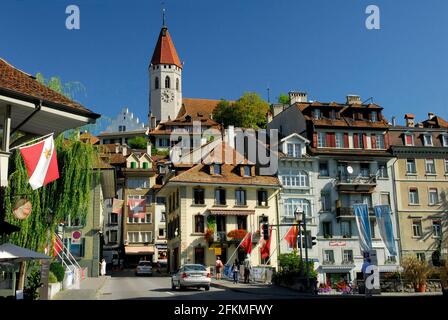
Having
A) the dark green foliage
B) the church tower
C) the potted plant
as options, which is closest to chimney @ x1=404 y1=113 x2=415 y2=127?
the potted plant

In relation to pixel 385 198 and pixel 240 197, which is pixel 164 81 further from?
pixel 385 198

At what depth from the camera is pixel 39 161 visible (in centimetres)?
1048

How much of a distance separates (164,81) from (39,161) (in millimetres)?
132571

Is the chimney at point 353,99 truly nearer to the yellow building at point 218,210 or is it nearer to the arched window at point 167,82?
the yellow building at point 218,210

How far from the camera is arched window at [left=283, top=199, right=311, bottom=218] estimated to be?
5281 cm

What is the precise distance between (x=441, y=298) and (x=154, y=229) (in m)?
74.2

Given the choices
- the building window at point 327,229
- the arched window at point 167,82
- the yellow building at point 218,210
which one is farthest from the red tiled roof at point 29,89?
the arched window at point 167,82

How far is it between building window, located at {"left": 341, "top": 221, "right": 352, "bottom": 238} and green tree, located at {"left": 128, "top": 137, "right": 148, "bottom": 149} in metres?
59.0

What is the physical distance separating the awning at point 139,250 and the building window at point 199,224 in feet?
84.2

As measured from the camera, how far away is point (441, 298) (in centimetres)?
295

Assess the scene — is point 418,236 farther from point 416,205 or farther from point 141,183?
point 141,183

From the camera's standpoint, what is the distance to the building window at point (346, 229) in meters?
53.1

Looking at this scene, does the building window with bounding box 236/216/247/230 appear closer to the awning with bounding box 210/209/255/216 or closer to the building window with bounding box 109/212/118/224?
the awning with bounding box 210/209/255/216
